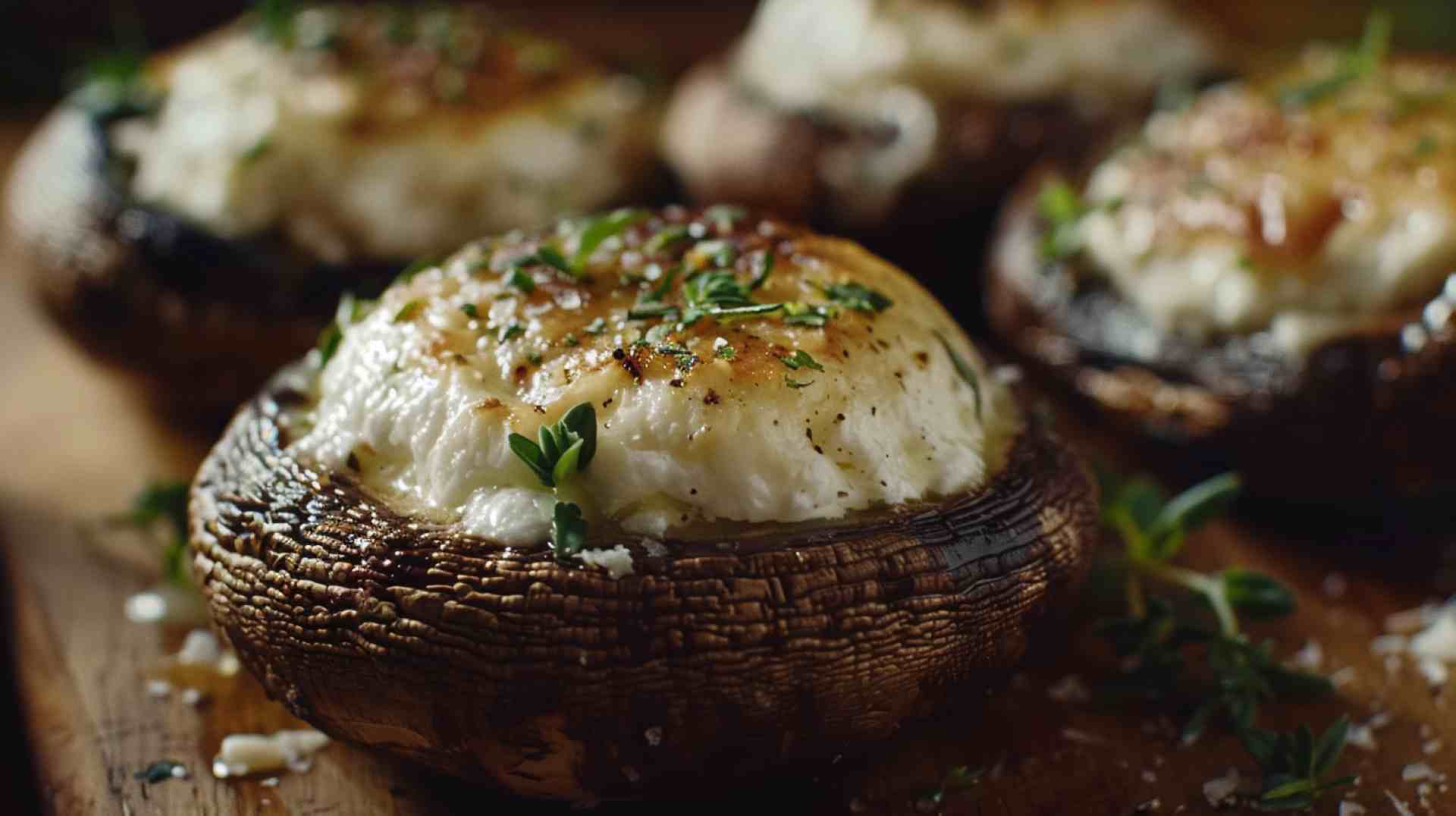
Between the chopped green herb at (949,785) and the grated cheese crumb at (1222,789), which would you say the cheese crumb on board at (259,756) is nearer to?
the chopped green herb at (949,785)

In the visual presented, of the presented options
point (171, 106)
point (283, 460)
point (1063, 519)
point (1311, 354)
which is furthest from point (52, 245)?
point (1311, 354)

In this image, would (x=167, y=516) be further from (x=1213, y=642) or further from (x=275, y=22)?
(x=1213, y=642)

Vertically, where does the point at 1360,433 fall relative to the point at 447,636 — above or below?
→ below

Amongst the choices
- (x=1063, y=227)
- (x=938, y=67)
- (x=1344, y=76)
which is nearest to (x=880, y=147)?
(x=938, y=67)

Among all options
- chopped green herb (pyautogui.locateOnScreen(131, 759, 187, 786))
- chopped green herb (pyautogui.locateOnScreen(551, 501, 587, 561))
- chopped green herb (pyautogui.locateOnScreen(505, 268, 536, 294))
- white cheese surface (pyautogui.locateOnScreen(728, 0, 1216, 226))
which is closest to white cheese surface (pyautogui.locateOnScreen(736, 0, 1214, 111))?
white cheese surface (pyautogui.locateOnScreen(728, 0, 1216, 226))

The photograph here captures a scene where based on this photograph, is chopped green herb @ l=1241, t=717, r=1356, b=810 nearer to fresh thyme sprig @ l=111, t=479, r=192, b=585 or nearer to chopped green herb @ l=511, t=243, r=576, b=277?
chopped green herb @ l=511, t=243, r=576, b=277

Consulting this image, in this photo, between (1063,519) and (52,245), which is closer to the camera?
(1063,519)

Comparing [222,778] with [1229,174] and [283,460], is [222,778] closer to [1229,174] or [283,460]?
[283,460]

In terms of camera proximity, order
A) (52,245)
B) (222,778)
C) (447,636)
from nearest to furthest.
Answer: (447,636)
(222,778)
(52,245)
